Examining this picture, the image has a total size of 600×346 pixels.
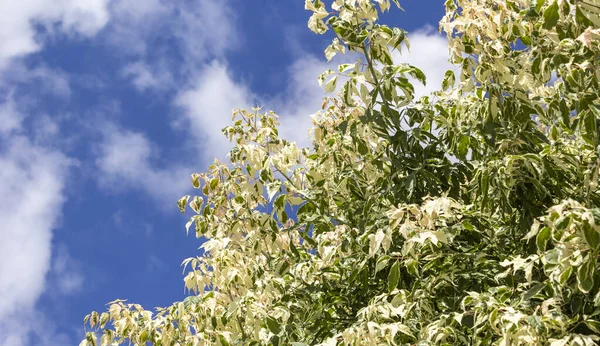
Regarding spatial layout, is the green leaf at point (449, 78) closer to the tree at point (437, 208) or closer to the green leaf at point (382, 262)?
the tree at point (437, 208)

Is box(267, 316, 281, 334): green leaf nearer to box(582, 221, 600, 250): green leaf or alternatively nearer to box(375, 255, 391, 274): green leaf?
box(375, 255, 391, 274): green leaf

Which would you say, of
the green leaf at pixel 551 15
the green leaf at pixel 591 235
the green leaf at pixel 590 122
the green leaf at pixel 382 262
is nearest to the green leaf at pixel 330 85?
the green leaf at pixel 382 262

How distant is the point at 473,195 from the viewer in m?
4.42

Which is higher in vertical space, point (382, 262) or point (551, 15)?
point (551, 15)

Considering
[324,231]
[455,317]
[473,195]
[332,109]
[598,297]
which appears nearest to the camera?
[598,297]

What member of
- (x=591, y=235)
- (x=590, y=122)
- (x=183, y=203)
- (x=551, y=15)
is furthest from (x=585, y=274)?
(x=183, y=203)

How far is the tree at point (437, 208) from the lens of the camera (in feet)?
10.3

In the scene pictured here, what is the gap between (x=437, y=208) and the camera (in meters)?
3.29

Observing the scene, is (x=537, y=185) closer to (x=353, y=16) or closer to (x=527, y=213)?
(x=527, y=213)

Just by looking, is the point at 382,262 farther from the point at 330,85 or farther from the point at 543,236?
the point at 330,85

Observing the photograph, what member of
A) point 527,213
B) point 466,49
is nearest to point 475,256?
point 527,213

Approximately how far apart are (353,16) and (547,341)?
1961mm

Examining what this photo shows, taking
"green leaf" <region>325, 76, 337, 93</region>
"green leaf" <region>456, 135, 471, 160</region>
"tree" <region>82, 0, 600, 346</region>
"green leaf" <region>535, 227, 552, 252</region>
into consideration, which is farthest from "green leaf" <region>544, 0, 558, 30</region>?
"green leaf" <region>325, 76, 337, 93</region>

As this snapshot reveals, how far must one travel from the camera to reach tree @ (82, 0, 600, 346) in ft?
10.3
